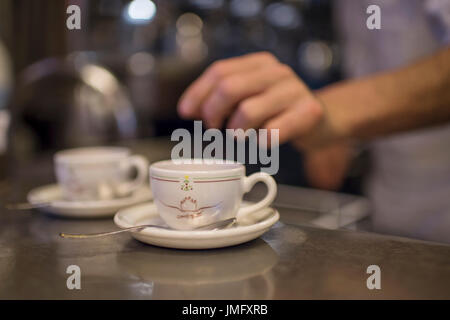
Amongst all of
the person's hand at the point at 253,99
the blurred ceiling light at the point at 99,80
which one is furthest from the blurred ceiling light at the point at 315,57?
the person's hand at the point at 253,99

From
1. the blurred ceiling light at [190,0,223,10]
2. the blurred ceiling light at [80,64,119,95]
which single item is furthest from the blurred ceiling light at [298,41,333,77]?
the blurred ceiling light at [80,64,119,95]

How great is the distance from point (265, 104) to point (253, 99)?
2cm

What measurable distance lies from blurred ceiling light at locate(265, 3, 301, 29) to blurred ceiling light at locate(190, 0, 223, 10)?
372mm

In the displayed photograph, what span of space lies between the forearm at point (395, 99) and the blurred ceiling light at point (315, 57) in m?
2.22

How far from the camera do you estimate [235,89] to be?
816mm

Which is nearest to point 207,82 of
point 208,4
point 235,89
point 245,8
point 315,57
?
point 235,89

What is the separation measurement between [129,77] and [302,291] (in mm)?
2832

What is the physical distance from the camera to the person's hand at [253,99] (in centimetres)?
82

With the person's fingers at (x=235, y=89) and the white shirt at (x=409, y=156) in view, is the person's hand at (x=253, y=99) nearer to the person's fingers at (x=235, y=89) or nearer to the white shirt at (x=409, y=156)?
the person's fingers at (x=235, y=89)

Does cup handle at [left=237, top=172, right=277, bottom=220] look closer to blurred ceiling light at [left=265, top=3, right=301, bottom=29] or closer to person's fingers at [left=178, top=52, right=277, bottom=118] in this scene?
person's fingers at [left=178, top=52, right=277, bottom=118]

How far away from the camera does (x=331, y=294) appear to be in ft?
1.53

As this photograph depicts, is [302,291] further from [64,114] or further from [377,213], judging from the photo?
[64,114]

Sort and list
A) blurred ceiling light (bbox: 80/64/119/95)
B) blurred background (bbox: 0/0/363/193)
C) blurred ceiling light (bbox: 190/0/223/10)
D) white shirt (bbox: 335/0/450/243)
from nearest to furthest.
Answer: white shirt (bbox: 335/0/450/243)
blurred ceiling light (bbox: 80/64/119/95)
blurred background (bbox: 0/0/363/193)
blurred ceiling light (bbox: 190/0/223/10)

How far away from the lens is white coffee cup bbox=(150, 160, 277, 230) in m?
0.64
